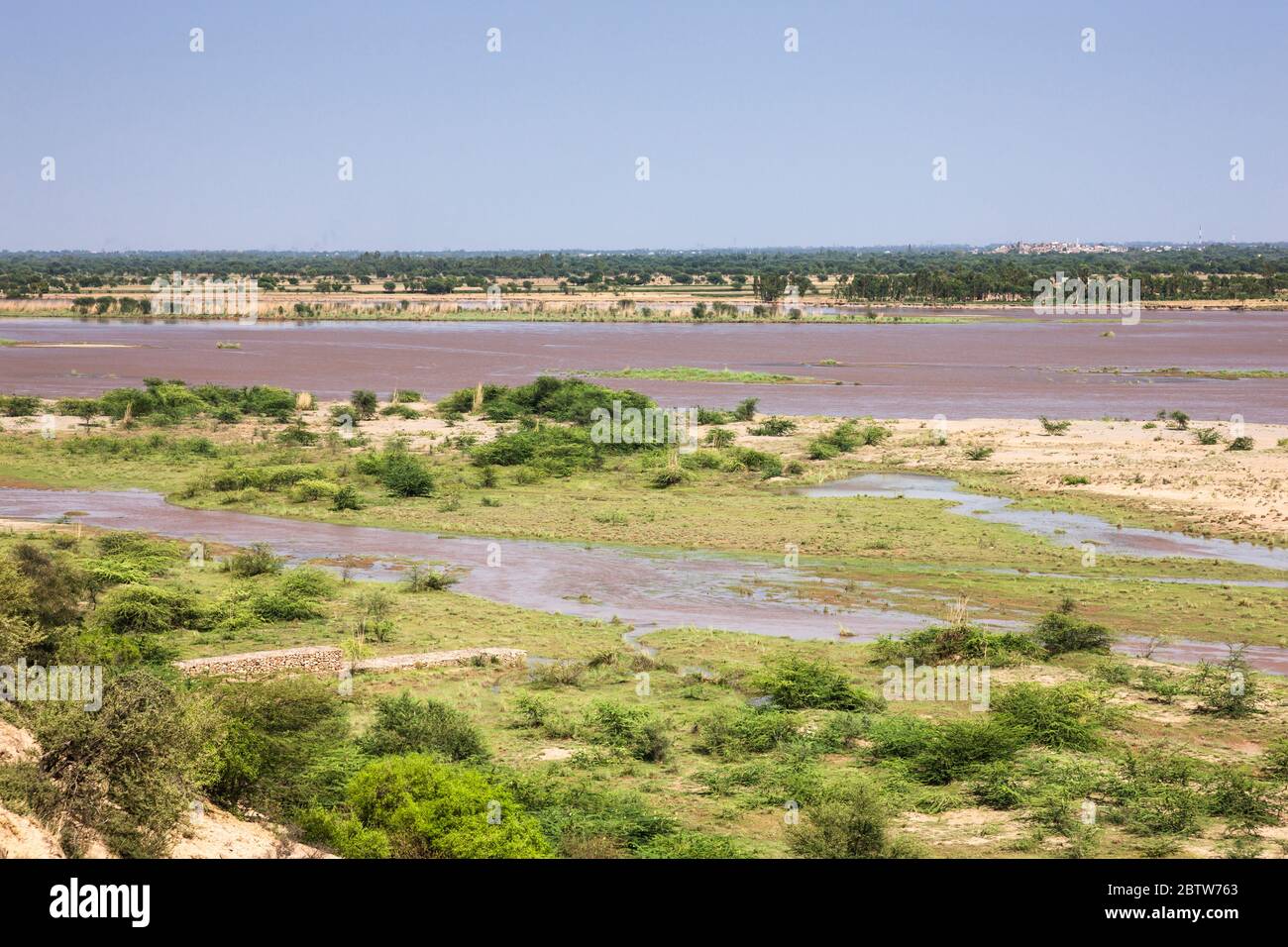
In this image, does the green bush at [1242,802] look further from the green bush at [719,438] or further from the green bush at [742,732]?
the green bush at [719,438]

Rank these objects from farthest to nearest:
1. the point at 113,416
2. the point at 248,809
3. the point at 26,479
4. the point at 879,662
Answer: the point at 113,416, the point at 26,479, the point at 879,662, the point at 248,809

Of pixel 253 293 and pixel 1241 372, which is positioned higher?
pixel 253 293

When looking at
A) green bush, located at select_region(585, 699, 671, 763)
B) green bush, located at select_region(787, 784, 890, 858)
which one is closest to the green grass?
green bush, located at select_region(585, 699, 671, 763)

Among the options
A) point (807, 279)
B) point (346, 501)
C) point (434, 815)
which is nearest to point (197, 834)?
point (434, 815)

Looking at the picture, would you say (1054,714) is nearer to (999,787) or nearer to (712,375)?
A: (999,787)

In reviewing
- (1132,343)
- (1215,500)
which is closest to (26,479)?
(1215,500)

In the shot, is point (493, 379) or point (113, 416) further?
point (493, 379)
